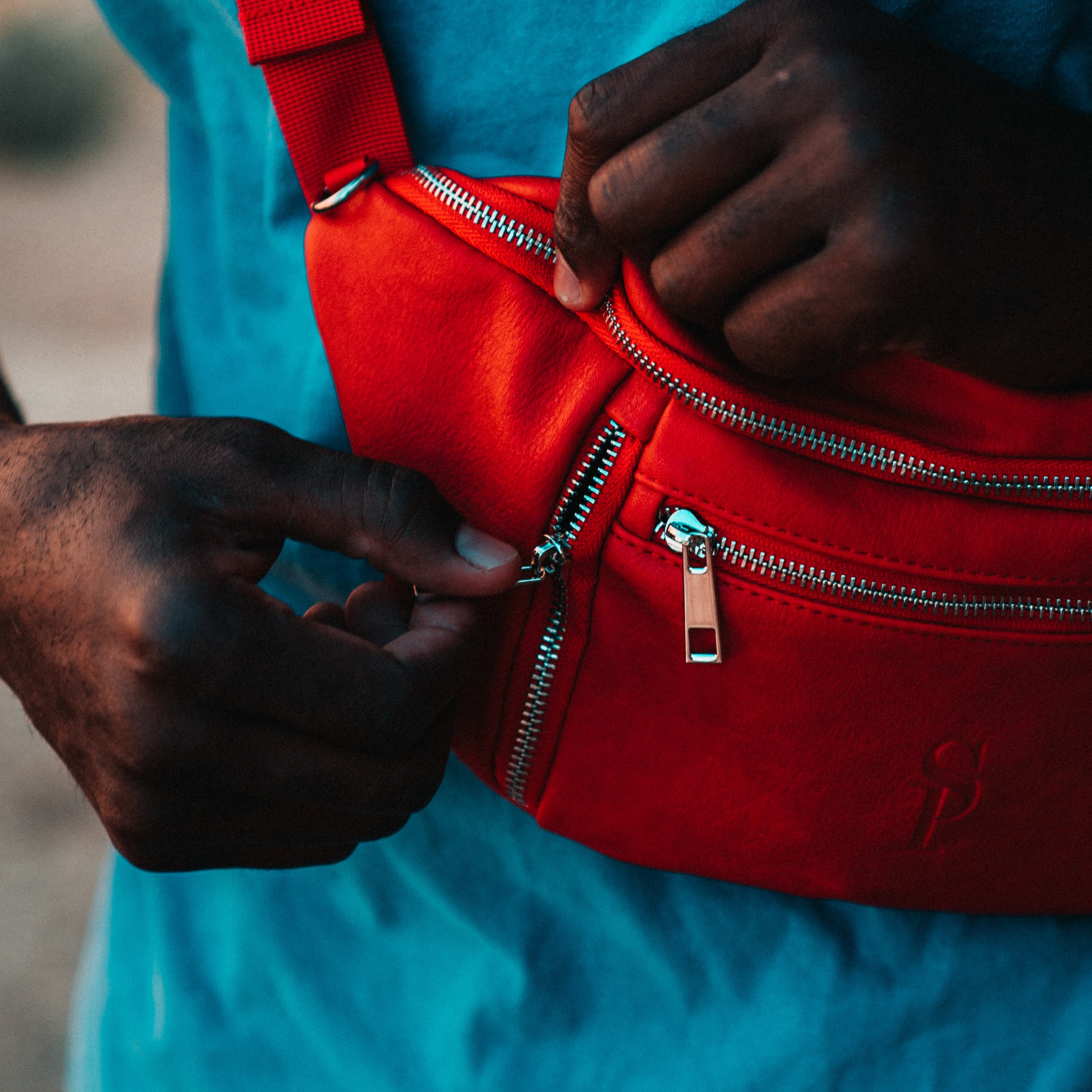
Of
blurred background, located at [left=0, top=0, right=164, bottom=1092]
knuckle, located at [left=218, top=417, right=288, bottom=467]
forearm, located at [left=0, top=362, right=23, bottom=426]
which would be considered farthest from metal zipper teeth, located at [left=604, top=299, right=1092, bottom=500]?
blurred background, located at [left=0, top=0, right=164, bottom=1092]

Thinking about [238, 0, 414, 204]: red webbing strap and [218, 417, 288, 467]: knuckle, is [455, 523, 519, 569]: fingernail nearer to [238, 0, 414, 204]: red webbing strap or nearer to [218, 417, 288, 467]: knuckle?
[218, 417, 288, 467]: knuckle

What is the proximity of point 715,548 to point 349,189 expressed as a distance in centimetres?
33

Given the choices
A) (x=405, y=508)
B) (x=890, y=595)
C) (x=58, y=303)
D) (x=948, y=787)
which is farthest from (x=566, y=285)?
(x=58, y=303)

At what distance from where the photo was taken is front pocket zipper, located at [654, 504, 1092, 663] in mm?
549

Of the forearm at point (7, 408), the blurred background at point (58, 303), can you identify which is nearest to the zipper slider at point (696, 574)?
the forearm at point (7, 408)

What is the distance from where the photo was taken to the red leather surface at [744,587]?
543 mm

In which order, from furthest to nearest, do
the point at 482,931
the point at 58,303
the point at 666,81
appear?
the point at 58,303
the point at 482,931
the point at 666,81

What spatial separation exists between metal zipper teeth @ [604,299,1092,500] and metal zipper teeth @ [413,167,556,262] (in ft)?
0.28

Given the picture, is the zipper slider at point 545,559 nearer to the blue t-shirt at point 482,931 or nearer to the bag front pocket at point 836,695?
the bag front pocket at point 836,695

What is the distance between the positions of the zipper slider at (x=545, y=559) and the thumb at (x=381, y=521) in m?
0.03

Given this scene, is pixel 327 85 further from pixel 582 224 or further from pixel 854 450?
pixel 854 450

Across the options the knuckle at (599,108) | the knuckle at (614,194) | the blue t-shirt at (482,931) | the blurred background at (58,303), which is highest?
the knuckle at (599,108)

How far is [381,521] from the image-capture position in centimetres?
54

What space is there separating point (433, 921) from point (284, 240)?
0.54 m
